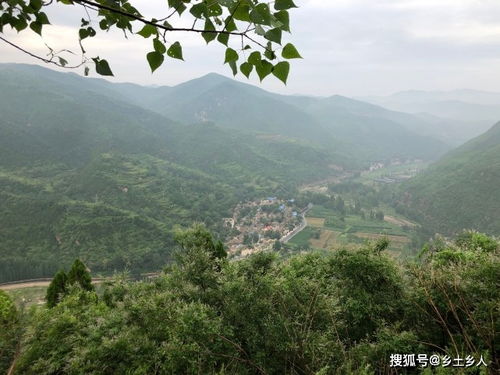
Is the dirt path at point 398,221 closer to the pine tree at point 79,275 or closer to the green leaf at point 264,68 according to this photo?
the pine tree at point 79,275

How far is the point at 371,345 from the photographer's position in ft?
18.9

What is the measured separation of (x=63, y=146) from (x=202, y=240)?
10759 cm

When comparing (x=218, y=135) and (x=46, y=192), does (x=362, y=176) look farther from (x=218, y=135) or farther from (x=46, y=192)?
(x=46, y=192)

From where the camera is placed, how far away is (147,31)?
4.01 ft

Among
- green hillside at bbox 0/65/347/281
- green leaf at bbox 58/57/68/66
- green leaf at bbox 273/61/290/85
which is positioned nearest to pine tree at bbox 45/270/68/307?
green leaf at bbox 58/57/68/66

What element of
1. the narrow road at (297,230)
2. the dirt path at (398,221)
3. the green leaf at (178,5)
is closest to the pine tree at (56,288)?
the green leaf at (178,5)

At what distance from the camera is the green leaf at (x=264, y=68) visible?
3.93 ft

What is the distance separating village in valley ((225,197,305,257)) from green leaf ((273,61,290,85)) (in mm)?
49917

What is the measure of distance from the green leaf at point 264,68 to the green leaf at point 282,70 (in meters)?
0.03

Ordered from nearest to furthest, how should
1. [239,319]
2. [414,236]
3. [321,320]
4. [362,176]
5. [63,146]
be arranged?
[321,320], [239,319], [414,236], [63,146], [362,176]

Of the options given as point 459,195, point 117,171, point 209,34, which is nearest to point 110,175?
point 117,171

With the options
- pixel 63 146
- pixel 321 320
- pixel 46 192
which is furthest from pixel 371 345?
pixel 63 146

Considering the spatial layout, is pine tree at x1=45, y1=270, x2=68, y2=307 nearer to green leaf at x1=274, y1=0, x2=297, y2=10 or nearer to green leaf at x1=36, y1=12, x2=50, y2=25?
green leaf at x1=36, y1=12, x2=50, y2=25

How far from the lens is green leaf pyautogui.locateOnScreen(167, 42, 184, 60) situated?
122 centimetres
